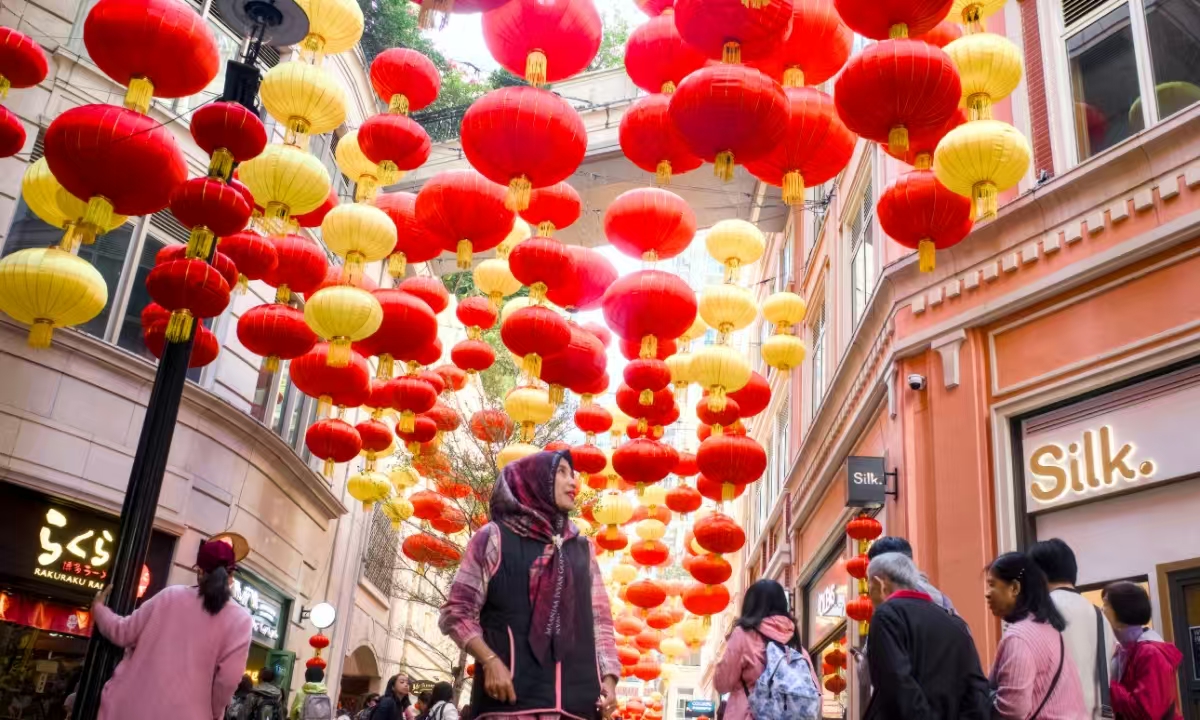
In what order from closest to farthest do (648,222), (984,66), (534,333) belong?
(984,66) < (534,333) < (648,222)

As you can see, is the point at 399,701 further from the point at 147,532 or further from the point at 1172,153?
the point at 1172,153

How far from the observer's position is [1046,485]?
8344mm

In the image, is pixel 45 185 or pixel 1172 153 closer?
pixel 1172 153

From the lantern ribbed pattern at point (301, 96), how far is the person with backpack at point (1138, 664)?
23.2 ft

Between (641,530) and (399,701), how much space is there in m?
7.54

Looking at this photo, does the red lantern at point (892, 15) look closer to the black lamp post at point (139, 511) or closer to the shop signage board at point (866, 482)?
the black lamp post at point (139, 511)

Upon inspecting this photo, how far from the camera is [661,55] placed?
8.07 meters

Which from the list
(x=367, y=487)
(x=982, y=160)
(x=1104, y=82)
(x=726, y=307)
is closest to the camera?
(x=982, y=160)

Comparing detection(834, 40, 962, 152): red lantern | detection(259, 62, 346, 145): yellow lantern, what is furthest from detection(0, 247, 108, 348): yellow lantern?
detection(834, 40, 962, 152): red lantern

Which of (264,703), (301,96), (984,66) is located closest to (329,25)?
(301,96)

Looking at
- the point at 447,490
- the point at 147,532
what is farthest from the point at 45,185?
the point at 447,490

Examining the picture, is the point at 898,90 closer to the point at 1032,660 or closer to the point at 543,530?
the point at 1032,660

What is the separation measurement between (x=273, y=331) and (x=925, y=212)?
587cm

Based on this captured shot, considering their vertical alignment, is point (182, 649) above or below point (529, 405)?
below
